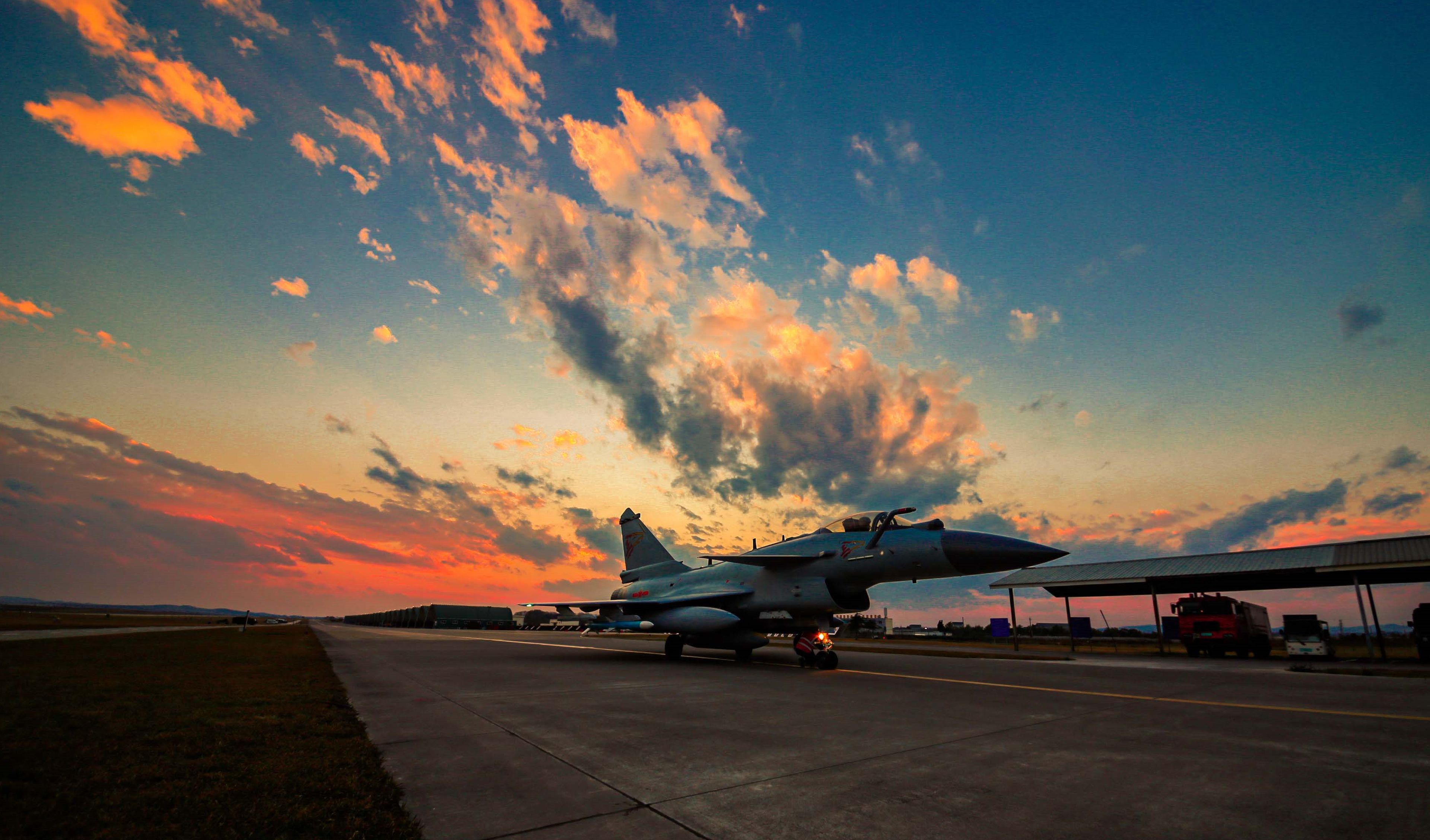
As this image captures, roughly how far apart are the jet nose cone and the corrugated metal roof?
39.2ft

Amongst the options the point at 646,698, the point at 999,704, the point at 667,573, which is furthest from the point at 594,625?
the point at 999,704

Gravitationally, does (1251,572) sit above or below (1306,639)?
above

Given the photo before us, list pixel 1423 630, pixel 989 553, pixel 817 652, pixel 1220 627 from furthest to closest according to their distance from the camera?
pixel 1220 627 → pixel 1423 630 → pixel 817 652 → pixel 989 553

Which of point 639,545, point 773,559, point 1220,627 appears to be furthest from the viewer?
point 639,545

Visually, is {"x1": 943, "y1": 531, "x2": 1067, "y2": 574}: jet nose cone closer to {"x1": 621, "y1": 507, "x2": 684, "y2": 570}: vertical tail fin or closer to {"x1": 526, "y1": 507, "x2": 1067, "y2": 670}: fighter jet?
{"x1": 526, "y1": 507, "x2": 1067, "y2": 670}: fighter jet

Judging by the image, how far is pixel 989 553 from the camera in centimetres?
1252

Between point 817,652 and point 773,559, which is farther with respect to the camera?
point 773,559

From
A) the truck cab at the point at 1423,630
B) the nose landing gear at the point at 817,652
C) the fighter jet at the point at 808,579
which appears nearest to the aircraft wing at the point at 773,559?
the fighter jet at the point at 808,579

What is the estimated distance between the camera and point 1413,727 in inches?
264

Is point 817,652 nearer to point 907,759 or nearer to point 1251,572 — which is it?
point 907,759

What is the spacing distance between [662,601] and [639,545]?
7.02 meters

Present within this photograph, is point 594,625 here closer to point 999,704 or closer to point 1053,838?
point 999,704

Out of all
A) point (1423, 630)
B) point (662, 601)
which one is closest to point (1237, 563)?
point (1423, 630)

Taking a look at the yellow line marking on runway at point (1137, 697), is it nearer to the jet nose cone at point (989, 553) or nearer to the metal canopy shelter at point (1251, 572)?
the jet nose cone at point (989, 553)
